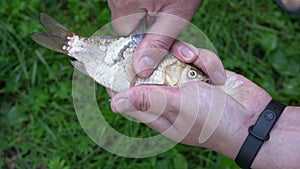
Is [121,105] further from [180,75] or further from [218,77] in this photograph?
[218,77]

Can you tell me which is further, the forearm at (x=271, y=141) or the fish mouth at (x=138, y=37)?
the fish mouth at (x=138, y=37)

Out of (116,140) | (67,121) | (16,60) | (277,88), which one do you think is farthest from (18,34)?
(277,88)

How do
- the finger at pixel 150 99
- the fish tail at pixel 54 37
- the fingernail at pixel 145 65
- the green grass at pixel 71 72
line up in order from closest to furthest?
the finger at pixel 150 99, the fingernail at pixel 145 65, the fish tail at pixel 54 37, the green grass at pixel 71 72

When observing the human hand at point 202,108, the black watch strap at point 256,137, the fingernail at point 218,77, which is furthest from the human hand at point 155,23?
the black watch strap at point 256,137

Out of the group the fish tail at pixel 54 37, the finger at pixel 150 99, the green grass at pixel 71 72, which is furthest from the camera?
the green grass at pixel 71 72

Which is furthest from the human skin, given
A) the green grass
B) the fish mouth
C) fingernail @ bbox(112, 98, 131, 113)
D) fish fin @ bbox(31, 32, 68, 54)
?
the green grass

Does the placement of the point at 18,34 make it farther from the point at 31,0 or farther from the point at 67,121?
the point at 67,121

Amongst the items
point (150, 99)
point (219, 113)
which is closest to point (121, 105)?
point (150, 99)

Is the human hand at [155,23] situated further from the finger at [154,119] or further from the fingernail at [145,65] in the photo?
the finger at [154,119]
